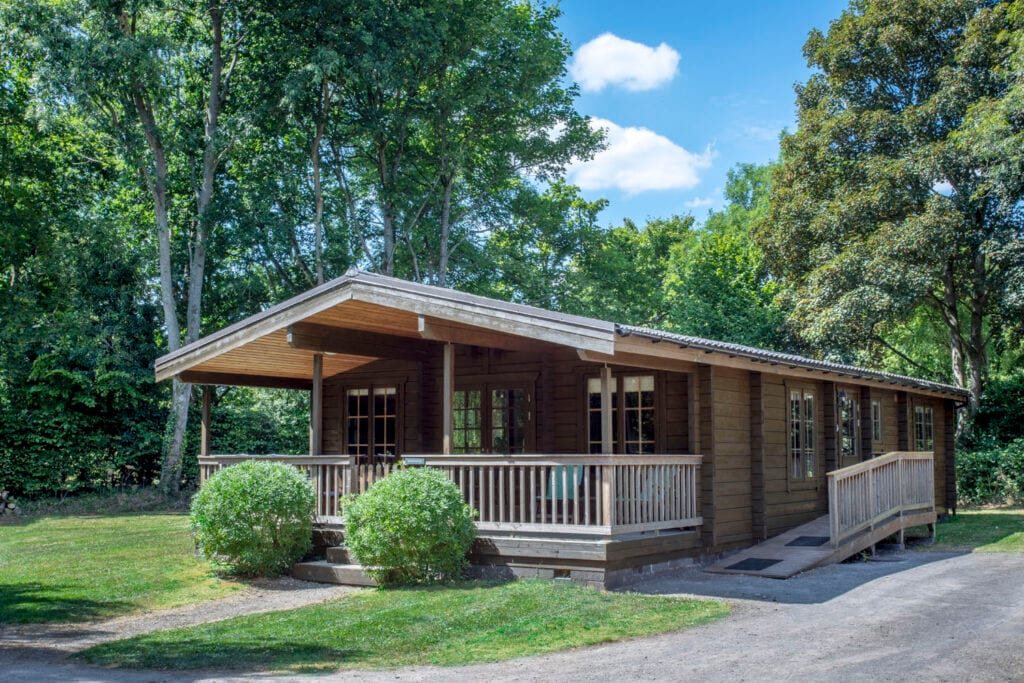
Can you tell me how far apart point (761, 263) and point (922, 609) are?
19.5 metres

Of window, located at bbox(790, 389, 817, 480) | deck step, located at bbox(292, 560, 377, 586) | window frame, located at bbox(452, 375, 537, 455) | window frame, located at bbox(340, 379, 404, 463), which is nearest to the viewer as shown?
deck step, located at bbox(292, 560, 377, 586)

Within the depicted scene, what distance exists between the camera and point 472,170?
29078 mm

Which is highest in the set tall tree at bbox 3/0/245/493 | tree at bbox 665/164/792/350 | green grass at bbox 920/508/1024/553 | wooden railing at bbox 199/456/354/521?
tall tree at bbox 3/0/245/493

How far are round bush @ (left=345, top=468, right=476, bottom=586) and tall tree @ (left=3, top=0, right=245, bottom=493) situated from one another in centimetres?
1339

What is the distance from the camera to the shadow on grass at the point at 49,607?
962cm

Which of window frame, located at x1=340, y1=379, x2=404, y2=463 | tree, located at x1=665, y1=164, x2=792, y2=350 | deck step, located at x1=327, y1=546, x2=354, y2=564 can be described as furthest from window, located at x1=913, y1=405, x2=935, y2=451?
deck step, located at x1=327, y1=546, x2=354, y2=564

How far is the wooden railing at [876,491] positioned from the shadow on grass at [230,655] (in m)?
7.03

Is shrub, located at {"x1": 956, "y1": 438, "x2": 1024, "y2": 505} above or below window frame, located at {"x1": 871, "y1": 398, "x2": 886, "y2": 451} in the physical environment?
below

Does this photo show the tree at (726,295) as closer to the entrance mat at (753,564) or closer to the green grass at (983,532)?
the green grass at (983,532)

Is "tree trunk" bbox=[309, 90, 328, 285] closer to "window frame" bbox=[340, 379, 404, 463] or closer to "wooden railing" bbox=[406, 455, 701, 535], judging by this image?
"window frame" bbox=[340, 379, 404, 463]

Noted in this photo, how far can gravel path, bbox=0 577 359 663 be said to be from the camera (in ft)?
27.8

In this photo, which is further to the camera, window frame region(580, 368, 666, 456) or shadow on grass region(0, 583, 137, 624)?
window frame region(580, 368, 666, 456)

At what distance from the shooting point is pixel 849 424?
659 inches

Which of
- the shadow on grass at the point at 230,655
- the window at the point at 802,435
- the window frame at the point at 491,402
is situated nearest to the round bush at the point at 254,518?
the shadow on grass at the point at 230,655
